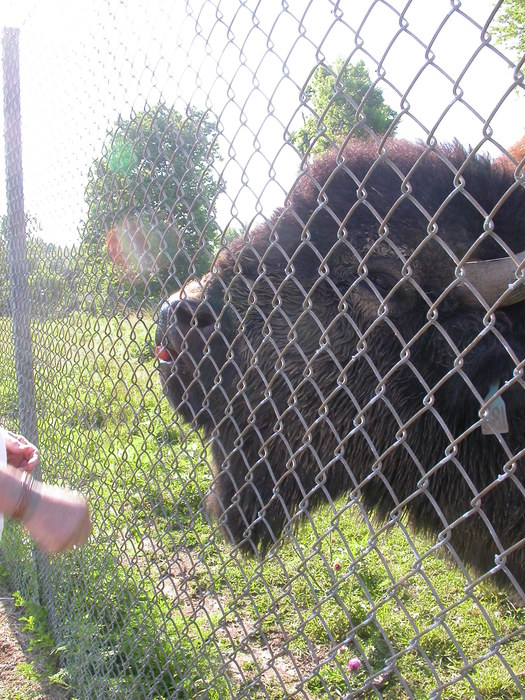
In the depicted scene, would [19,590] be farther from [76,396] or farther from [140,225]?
[140,225]

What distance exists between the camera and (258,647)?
3.44m

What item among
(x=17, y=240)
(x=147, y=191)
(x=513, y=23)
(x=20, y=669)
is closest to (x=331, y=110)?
(x=147, y=191)

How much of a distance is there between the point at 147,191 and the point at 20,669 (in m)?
2.73

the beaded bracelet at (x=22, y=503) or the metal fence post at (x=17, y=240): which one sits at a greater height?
the metal fence post at (x=17, y=240)

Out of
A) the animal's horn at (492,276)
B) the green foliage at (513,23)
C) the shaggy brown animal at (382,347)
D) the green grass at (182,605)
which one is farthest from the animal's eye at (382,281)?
the green foliage at (513,23)

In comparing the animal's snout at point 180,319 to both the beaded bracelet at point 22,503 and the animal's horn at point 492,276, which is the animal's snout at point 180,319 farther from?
→ the animal's horn at point 492,276

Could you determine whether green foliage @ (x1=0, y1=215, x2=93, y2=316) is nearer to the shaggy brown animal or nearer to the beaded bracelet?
the shaggy brown animal

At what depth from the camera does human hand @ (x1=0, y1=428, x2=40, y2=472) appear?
90.7 inches

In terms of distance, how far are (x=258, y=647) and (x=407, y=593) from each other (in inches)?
38.8

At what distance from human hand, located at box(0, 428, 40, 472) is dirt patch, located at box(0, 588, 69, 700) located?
5.35ft

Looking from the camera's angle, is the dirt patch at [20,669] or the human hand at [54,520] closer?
the human hand at [54,520]

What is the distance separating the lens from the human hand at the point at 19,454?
90.7 inches

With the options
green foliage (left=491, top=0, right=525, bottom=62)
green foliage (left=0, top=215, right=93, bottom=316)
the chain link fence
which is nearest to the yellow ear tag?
the chain link fence

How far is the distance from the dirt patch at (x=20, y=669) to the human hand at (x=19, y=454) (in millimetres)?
1629
